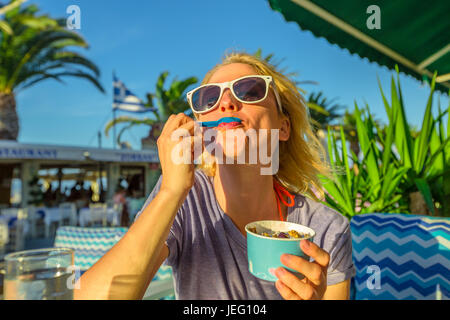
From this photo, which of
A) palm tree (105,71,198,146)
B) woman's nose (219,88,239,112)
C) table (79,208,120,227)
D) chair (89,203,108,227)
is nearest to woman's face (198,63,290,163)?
woman's nose (219,88,239,112)

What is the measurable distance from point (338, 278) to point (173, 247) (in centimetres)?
67

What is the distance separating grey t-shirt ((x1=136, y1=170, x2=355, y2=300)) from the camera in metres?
1.10

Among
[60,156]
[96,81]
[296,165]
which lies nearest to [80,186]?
[60,156]

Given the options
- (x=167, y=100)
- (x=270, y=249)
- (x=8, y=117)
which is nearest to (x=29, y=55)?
(x=8, y=117)

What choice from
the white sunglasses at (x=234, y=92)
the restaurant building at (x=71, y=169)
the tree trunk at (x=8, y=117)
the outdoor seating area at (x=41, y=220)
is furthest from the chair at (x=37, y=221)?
the white sunglasses at (x=234, y=92)

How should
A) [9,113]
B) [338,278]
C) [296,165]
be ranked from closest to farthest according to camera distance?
[338,278]
[296,165]
[9,113]

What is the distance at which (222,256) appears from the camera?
3.75ft

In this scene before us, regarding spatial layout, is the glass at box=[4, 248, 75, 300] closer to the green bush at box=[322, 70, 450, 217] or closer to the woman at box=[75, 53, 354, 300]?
the woman at box=[75, 53, 354, 300]

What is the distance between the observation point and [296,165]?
5.06 ft

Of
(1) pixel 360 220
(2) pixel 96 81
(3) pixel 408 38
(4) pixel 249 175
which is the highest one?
(2) pixel 96 81

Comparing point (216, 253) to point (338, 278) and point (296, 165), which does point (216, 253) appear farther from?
point (296, 165)

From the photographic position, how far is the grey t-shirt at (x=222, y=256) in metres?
1.10

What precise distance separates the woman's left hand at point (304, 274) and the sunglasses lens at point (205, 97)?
0.71 m

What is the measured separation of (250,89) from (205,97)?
0.67 ft
